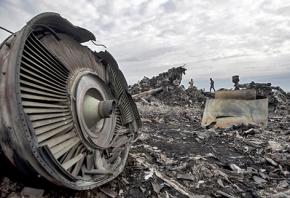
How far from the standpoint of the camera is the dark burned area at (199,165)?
395 cm

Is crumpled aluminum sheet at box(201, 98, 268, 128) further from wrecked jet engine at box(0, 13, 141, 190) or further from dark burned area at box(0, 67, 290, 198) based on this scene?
wrecked jet engine at box(0, 13, 141, 190)

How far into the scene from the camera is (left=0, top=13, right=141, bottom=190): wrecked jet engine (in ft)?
8.49

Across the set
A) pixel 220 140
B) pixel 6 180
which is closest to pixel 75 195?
pixel 6 180

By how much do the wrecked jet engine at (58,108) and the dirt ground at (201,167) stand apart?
378 millimetres

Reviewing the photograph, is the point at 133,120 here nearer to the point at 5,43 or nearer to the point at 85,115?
the point at 85,115

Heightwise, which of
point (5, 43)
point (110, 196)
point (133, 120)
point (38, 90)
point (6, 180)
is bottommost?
point (110, 196)

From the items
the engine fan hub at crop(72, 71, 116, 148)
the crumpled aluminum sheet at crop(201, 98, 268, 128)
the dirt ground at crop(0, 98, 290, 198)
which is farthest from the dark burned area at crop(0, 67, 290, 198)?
the engine fan hub at crop(72, 71, 116, 148)

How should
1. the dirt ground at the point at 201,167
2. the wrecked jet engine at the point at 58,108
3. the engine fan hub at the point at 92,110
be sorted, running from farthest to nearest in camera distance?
the dirt ground at the point at 201,167 < the engine fan hub at the point at 92,110 < the wrecked jet engine at the point at 58,108

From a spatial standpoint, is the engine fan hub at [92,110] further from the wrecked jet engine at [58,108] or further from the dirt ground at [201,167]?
the dirt ground at [201,167]

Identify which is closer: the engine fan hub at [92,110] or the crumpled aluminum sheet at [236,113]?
the engine fan hub at [92,110]

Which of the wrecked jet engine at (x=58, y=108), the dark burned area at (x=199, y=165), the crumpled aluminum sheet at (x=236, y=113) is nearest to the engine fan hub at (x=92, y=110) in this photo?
the wrecked jet engine at (x=58, y=108)

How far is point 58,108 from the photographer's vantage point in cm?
346

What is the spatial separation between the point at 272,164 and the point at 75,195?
3504mm

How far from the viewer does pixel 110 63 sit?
5.25m
